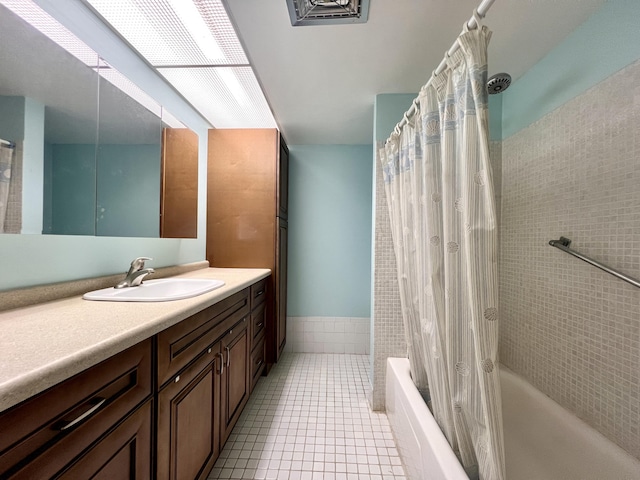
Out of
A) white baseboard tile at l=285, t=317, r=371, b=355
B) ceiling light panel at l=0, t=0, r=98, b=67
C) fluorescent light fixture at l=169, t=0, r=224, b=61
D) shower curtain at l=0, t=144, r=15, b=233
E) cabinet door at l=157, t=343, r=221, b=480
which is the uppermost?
fluorescent light fixture at l=169, t=0, r=224, b=61

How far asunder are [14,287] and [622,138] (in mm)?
2389

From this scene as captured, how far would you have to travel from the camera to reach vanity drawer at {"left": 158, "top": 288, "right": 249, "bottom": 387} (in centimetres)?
83

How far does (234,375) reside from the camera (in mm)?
1424

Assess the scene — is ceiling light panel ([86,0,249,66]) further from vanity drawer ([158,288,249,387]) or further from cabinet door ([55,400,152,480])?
cabinet door ([55,400,152,480])

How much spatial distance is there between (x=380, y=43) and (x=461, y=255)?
3.98 ft

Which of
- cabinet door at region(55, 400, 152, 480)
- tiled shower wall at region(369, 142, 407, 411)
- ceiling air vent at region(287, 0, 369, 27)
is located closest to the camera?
cabinet door at region(55, 400, 152, 480)

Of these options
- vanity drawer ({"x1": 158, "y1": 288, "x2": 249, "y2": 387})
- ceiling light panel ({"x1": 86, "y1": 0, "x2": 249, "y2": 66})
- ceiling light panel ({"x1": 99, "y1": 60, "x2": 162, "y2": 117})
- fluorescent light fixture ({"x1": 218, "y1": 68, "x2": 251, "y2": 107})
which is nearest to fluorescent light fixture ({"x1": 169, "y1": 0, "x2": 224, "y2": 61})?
ceiling light panel ({"x1": 86, "y1": 0, "x2": 249, "y2": 66})

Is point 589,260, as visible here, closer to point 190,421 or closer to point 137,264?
point 190,421

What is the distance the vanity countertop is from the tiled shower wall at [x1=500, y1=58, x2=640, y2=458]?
5.53 ft

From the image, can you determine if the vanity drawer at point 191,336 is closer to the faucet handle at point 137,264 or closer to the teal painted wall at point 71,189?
the faucet handle at point 137,264

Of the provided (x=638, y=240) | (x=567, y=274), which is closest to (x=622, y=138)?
(x=638, y=240)

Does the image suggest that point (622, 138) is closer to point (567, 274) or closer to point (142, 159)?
point (567, 274)

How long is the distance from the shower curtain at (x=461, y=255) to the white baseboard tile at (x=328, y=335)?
1665mm

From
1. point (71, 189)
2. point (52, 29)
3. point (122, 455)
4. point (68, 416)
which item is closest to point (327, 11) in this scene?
point (52, 29)
